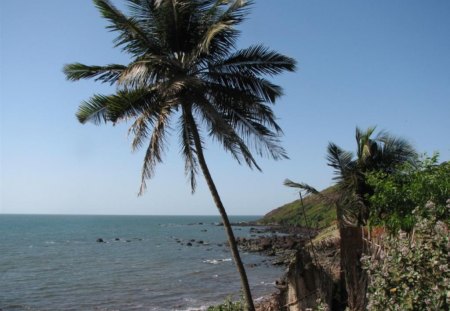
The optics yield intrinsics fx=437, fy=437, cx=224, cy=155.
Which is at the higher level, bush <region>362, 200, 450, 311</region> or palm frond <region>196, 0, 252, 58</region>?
palm frond <region>196, 0, 252, 58</region>

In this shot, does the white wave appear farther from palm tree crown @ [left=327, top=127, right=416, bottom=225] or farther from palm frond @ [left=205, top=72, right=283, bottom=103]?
palm frond @ [left=205, top=72, right=283, bottom=103]

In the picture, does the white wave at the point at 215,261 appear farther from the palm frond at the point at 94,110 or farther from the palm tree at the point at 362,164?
the palm frond at the point at 94,110

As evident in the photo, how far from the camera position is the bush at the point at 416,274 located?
178 inches

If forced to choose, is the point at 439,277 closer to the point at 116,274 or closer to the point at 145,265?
the point at 116,274

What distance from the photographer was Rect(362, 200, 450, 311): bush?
4.52 metres

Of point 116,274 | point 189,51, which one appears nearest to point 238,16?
point 189,51

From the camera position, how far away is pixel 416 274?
468cm

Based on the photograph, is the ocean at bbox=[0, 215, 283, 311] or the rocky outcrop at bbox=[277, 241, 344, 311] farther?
the ocean at bbox=[0, 215, 283, 311]

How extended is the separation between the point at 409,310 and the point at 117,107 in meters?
8.02

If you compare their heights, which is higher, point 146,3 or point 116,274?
point 146,3

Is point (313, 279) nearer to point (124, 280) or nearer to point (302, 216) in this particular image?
point (124, 280)

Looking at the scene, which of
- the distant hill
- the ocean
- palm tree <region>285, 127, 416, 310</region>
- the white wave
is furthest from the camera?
the distant hill

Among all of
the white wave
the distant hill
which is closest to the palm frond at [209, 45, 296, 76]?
the white wave

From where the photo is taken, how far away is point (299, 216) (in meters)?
98.2
